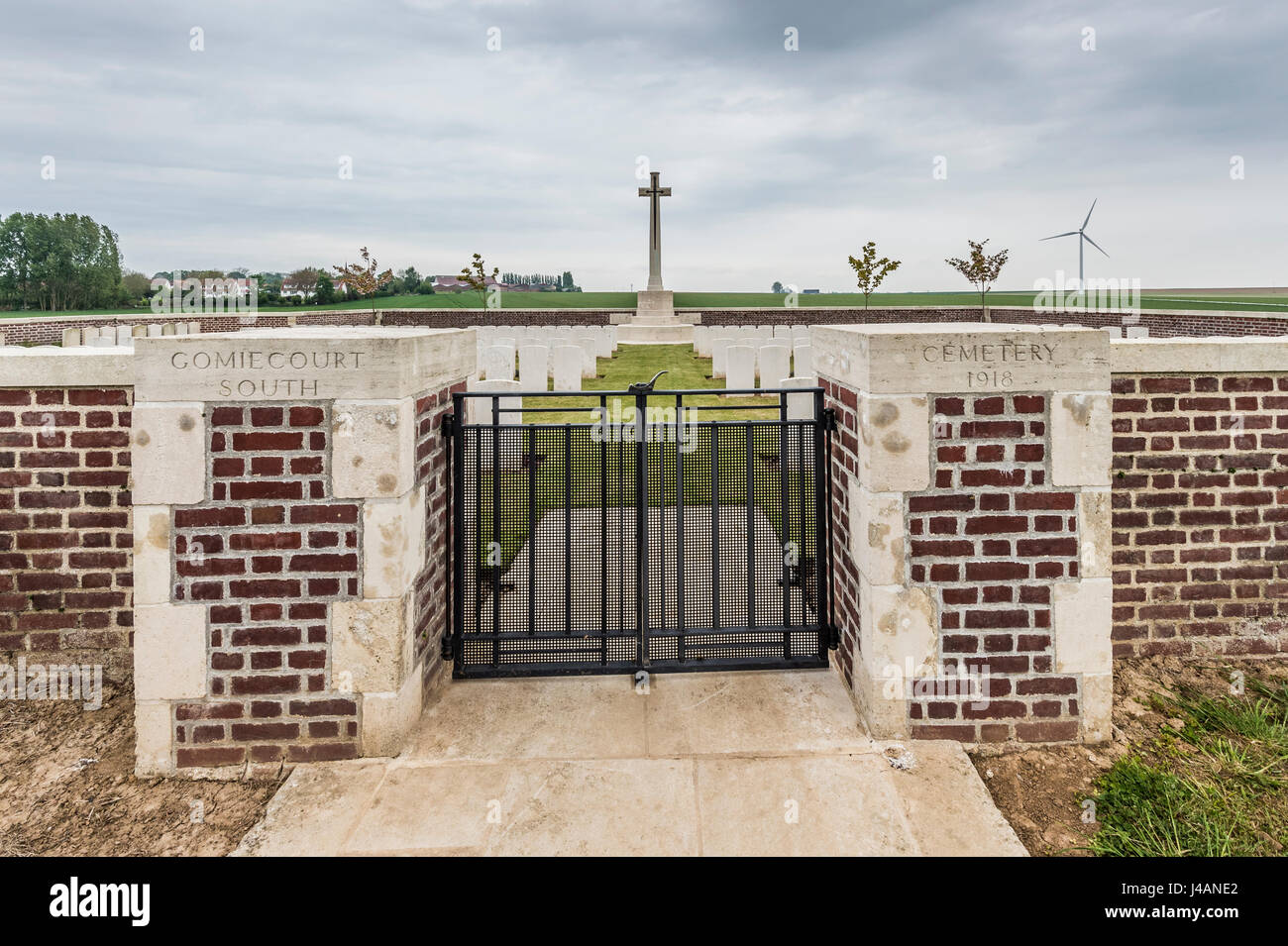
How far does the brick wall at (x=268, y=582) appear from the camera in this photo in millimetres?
2844

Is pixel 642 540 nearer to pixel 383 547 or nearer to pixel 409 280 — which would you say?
pixel 383 547

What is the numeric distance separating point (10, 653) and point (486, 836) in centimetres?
269

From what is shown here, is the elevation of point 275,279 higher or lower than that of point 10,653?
higher

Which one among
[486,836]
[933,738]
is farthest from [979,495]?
[486,836]

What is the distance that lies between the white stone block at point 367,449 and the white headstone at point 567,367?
28.7 ft

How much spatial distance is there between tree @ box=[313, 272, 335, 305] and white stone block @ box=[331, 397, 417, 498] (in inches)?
2050

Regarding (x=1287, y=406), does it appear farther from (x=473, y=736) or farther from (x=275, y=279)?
(x=275, y=279)

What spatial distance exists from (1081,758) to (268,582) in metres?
3.25

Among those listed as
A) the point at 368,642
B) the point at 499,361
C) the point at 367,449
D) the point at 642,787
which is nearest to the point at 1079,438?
the point at 642,787

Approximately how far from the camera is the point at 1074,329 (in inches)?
118

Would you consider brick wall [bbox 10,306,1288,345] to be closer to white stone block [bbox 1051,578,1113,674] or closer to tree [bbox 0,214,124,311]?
white stone block [bbox 1051,578,1113,674]

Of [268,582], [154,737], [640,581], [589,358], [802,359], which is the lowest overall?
[154,737]

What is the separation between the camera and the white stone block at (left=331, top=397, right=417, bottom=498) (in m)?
2.85

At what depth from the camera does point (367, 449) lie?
2.86m
